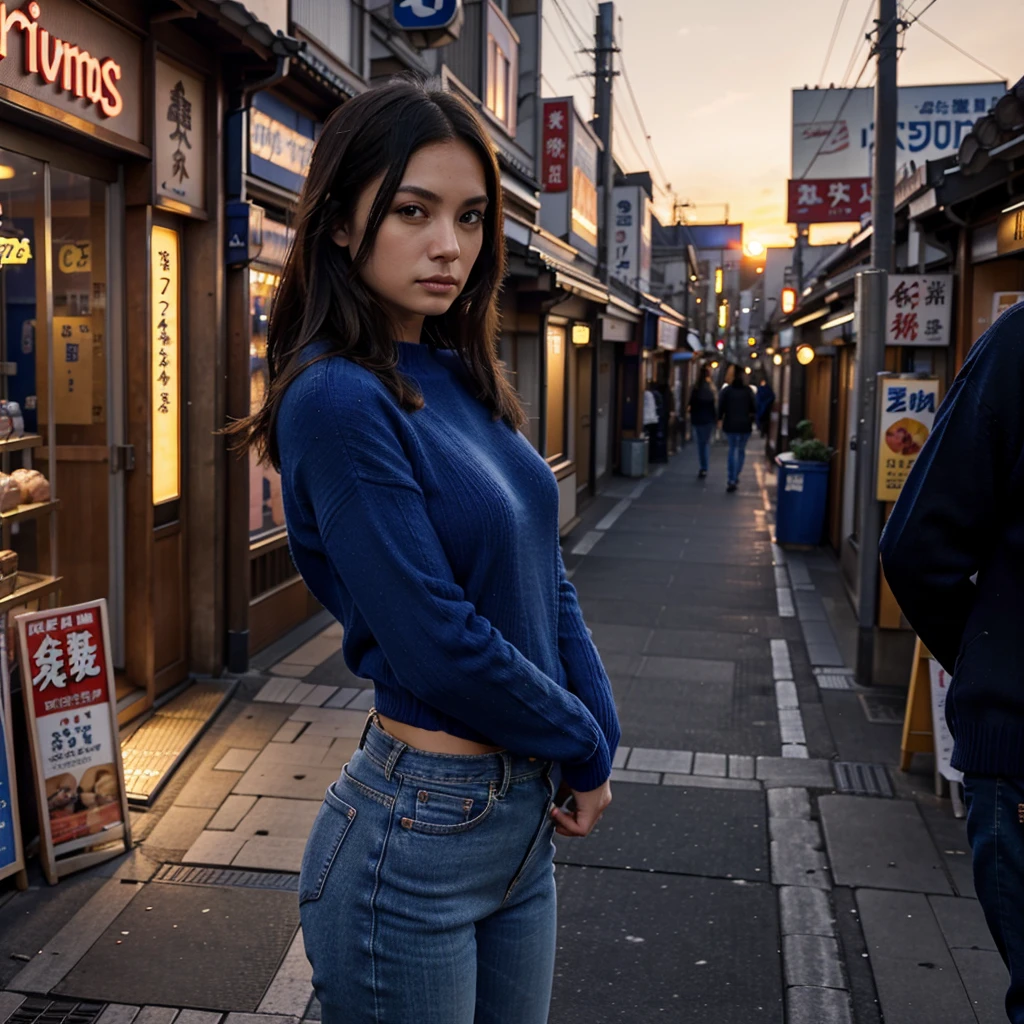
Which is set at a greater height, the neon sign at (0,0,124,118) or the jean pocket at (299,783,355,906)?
the neon sign at (0,0,124,118)

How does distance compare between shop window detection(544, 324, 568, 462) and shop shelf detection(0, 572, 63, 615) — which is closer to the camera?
shop shelf detection(0, 572, 63, 615)

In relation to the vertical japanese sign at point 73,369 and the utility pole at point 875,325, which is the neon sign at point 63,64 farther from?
the utility pole at point 875,325

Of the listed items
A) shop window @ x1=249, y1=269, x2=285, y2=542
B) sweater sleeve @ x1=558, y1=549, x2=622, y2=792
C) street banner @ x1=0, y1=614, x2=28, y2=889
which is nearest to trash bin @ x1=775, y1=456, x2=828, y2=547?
shop window @ x1=249, y1=269, x2=285, y2=542

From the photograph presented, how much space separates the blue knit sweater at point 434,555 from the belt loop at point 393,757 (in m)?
0.04

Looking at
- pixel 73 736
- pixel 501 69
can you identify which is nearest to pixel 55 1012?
pixel 73 736

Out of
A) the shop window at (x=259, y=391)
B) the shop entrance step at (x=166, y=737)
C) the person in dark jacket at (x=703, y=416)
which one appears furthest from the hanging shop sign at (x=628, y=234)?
the shop entrance step at (x=166, y=737)

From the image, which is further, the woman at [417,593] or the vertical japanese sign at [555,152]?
the vertical japanese sign at [555,152]

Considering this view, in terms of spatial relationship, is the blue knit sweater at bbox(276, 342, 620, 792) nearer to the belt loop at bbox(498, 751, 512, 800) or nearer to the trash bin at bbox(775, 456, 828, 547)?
the belt loop at bbox(498, 751, 512, 800)

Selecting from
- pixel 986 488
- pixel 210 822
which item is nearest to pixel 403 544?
pixel 986 488

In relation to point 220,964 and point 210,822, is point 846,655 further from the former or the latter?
point 220,964

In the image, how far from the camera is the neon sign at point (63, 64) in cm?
482

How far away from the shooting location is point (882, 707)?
23.4 feet

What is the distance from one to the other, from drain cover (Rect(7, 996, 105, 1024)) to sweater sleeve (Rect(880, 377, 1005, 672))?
291 cm

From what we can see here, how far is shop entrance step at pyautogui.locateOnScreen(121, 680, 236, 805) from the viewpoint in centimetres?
542
